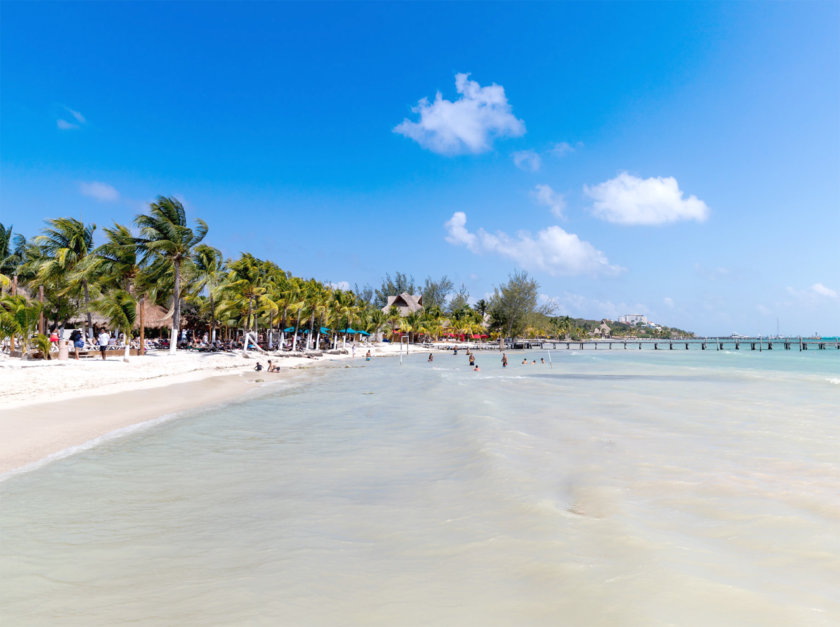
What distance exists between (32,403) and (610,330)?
193 m

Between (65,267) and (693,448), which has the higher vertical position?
(65,267)

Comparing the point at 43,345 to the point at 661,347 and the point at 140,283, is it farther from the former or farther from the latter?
the point at 661,347

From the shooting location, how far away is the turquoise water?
3309mm

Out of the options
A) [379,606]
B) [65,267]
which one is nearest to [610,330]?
[65,267]

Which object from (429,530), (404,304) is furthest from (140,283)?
(404,304)

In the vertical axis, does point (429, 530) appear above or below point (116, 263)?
below

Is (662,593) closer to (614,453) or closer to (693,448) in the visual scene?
(614,453)

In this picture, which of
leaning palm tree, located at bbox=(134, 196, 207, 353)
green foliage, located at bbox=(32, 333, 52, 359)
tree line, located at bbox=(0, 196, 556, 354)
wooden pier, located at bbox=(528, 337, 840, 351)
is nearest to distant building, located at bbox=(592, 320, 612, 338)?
wooden pier, located at bbox=(528, 337, 840, 351)

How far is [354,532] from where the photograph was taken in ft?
15.3

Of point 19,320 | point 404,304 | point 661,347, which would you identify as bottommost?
point 661,347

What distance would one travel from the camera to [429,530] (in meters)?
4.73

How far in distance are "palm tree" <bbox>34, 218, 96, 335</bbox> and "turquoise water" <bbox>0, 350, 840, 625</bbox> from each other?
21362mm

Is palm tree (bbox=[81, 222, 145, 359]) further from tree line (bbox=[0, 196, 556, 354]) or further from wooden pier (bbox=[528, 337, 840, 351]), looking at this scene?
wooden pier (bbox=[528, 337, 840, 351])

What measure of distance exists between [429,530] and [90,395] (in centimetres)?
1309
